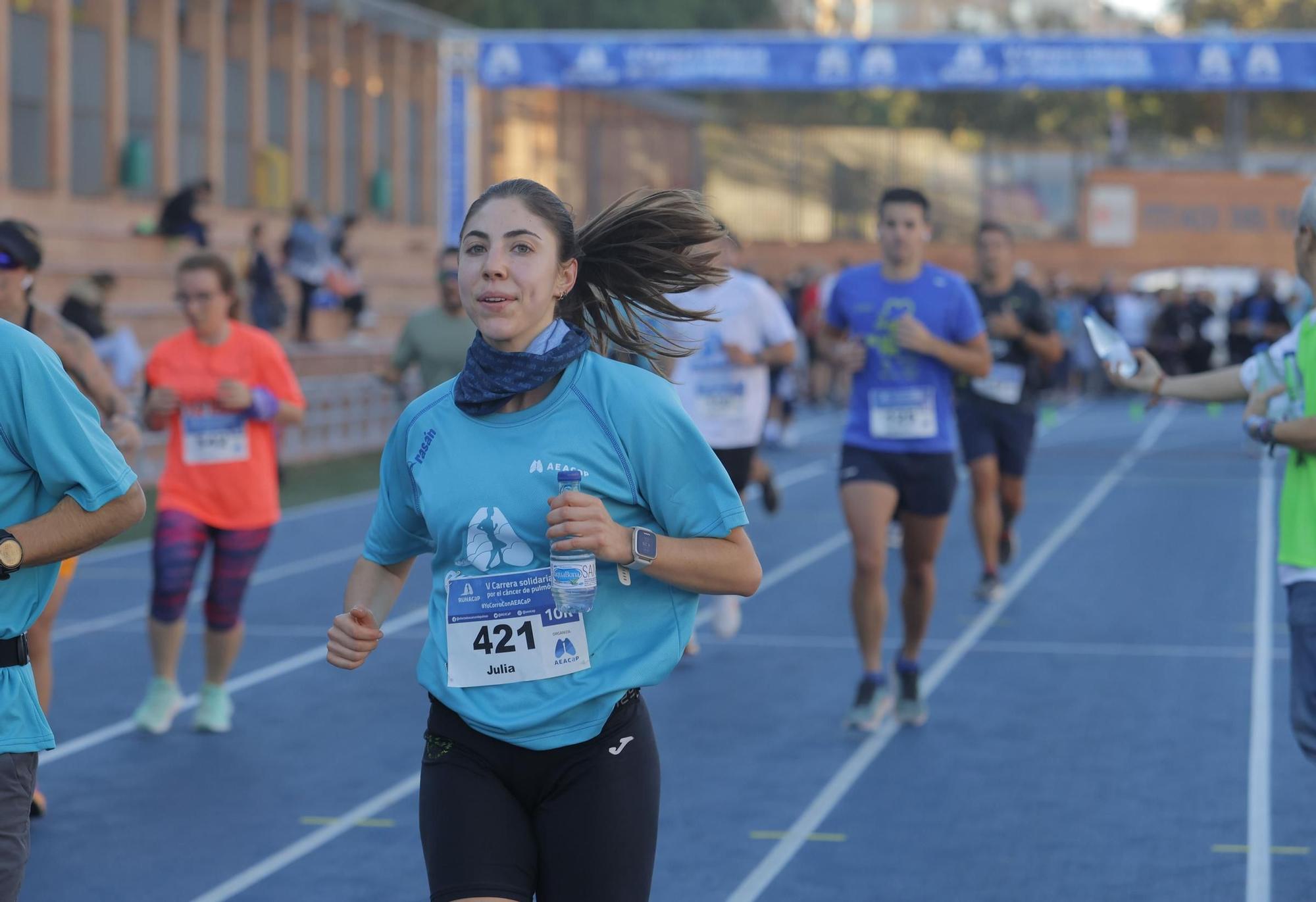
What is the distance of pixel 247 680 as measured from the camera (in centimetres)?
888

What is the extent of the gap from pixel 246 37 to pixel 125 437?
1994cm

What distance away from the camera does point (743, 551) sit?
342 centimetres

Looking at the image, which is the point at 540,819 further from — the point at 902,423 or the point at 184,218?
the point at 184,218

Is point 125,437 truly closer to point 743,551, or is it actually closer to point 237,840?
point 237,840

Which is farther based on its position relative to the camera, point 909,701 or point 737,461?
point 737,461

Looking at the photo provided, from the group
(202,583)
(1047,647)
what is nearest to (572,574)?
(1047,647)

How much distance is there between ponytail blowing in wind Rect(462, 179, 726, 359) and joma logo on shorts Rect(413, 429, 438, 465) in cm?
43

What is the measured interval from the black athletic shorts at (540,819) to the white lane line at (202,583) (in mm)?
5459

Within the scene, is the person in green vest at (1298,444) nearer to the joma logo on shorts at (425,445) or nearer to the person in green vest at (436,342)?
the joma logo on shorts at (425,445)

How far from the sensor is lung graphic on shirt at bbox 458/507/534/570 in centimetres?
337

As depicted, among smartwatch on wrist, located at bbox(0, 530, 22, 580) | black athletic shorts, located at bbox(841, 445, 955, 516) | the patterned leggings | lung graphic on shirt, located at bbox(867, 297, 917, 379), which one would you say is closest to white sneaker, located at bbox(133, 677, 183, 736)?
the patterned leggings

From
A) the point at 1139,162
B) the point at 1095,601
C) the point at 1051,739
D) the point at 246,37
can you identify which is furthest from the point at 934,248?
the point at 1051,739

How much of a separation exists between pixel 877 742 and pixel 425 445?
4335mm

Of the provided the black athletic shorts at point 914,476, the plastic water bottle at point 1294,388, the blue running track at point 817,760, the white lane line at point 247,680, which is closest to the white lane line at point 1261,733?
the blue running track at point 817,760
